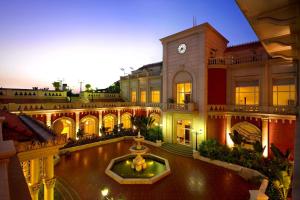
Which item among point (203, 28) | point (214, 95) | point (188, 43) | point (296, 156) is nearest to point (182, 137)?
point (214, 95)

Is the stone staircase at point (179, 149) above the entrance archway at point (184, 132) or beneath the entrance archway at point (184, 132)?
beneath

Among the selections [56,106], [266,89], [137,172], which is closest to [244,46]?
[266,89]

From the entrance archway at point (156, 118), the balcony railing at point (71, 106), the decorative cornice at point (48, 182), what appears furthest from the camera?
the entrance archway at point (156, 118)

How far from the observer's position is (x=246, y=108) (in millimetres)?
15805

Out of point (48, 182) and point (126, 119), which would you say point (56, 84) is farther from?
point (48, 182)

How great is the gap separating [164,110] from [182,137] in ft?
11.9

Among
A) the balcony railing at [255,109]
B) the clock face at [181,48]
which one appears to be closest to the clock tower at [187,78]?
the clock face at [181,48]

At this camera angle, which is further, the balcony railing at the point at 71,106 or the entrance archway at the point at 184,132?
the entrance archway at the point at 184,132

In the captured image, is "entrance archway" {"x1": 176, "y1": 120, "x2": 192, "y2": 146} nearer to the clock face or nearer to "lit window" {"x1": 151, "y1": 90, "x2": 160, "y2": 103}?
"lit window" {"x1": 151, "y1": 90, "x2": 160, "y2": 103}

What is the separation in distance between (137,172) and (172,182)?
2.75 metres

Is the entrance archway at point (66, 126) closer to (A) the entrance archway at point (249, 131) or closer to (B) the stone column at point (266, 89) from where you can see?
(A) the entrance archway at point (249, 131)

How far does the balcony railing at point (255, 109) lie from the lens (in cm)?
1348

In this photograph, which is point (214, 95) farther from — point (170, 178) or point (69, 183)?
point (69, 183)

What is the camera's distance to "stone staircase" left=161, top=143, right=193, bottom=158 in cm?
1702
